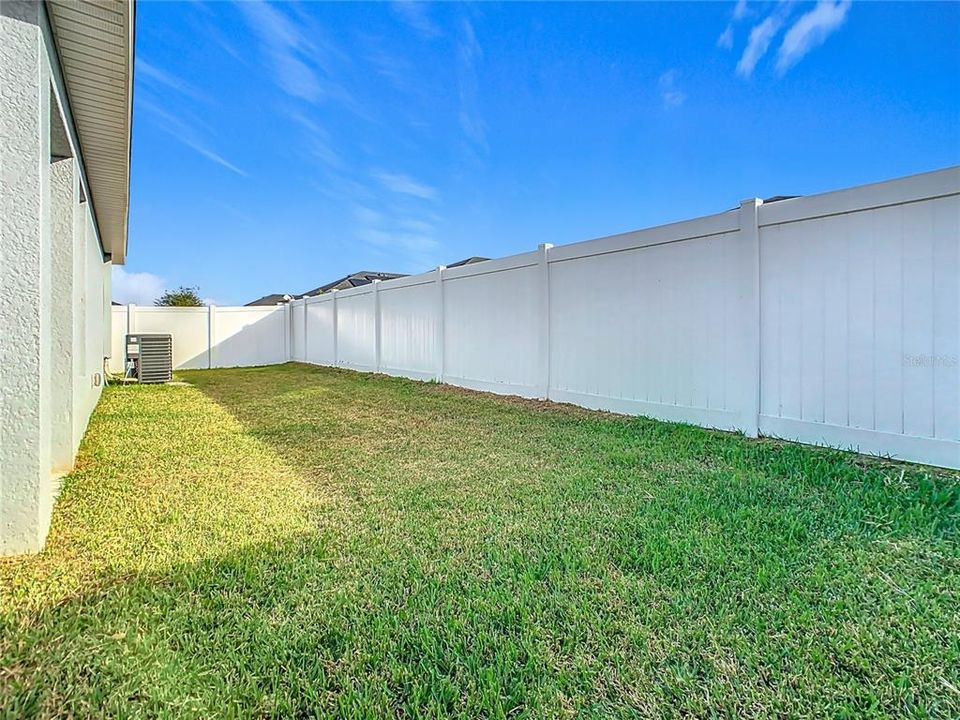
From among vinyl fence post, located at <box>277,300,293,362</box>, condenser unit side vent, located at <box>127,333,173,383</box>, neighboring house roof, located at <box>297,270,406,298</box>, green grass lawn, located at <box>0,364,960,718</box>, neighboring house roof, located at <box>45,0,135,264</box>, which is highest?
neighboring house roof, located at <box>297,270,406,298</box>

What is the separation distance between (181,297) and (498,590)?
30.6 meters

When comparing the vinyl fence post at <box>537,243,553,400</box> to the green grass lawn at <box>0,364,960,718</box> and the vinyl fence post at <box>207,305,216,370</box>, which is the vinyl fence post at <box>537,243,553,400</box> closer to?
the green grass lawn at <box>0,364,960,718</box>

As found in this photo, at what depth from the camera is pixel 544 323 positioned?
6.71m

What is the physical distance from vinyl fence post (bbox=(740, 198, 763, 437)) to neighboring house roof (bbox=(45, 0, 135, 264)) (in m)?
4.81

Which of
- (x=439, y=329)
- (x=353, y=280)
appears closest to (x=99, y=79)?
(x=439, y=329)

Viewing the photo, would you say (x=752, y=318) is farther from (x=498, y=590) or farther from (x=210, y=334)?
(x=210, y=334)

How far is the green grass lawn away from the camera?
1427 millimetres

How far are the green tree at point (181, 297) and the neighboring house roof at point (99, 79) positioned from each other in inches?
933

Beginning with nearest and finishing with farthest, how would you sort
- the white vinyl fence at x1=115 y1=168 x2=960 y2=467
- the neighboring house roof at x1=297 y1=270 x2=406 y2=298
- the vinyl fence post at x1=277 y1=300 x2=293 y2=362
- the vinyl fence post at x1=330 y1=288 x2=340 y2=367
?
the white vinyl fence at x1=115 y1=168 x2=960 y2=467 → the vinyl fence post at x1=330 y1=288 x2=340 y2=367 → the vinyl fence post at x1=277 y1=300 x2=293 y2=362 → the neighboring house roof at x1=297 y1=270 x2=406 y2=298

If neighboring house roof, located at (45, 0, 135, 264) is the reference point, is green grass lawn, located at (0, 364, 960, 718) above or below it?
below

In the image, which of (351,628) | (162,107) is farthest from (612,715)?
(162,107)

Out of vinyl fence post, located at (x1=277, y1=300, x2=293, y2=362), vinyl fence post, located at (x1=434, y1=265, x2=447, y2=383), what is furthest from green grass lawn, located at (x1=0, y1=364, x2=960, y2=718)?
vinyl fence post, located at (x1=277, y1=300, x2=293, y2=362)

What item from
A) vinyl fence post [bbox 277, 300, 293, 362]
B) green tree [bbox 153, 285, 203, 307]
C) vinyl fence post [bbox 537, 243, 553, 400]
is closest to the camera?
vinyl fence post [bbox 537, 243, 553, 400]

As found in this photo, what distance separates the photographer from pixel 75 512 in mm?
2895
